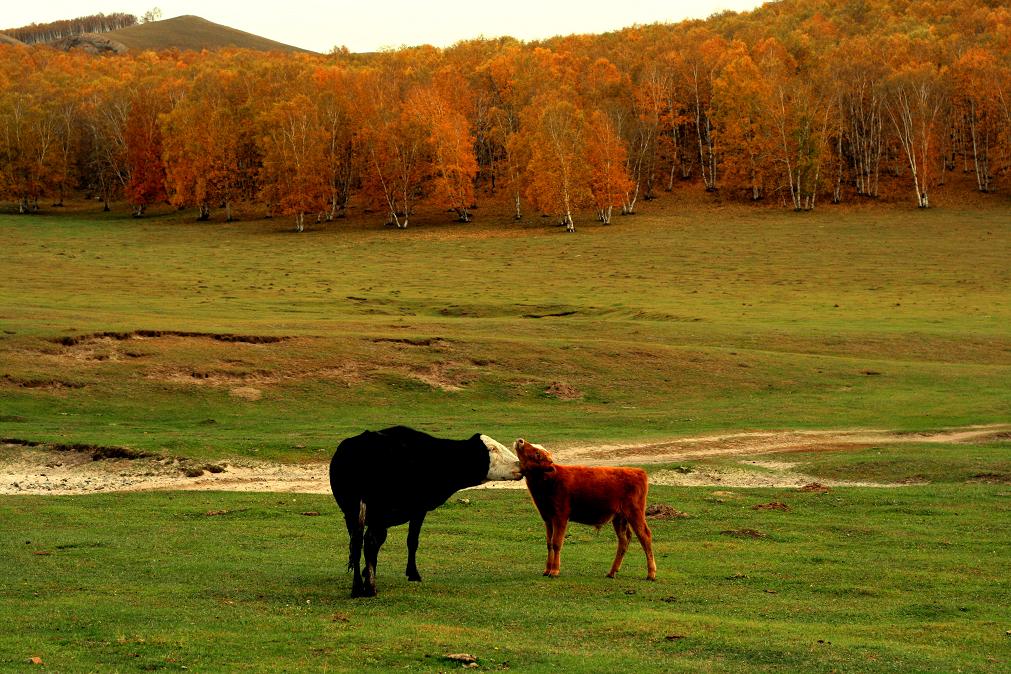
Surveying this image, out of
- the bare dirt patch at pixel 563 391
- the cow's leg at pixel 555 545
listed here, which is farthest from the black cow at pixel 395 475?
the bare dirt patch at pixel 563 391

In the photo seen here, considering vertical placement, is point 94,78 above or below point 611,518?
above

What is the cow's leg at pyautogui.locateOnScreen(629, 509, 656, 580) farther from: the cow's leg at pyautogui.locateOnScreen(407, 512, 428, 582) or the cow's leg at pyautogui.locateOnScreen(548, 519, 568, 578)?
the cow's leg at pyautogui.locateOnScreen(407, 512, 428, 582)

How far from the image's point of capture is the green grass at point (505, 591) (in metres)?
11.2

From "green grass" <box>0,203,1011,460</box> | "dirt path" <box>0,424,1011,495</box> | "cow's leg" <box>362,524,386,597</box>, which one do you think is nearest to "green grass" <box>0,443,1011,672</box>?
"cow's leg" <box>362,524,386,597</box>

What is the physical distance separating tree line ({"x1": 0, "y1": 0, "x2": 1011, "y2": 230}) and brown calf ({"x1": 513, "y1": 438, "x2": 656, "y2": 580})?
75847 mm

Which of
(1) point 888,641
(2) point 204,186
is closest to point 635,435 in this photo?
(1) point 888,641

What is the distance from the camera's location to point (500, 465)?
46.2ft

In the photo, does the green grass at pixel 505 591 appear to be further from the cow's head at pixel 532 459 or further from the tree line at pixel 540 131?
the tree line at pixel 540 131

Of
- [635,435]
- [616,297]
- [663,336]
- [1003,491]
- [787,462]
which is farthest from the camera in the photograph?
[616,297]

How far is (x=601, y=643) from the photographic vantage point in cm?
1164

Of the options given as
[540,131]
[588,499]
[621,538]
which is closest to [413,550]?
[588,499]

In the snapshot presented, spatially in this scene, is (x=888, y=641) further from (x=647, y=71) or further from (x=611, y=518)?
(x=647, y=71)

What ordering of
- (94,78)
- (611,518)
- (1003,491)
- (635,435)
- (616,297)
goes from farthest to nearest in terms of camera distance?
(94,78) → (616,297) → (635,435) → (1003,491) → (611,518)

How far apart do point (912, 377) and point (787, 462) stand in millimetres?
14994
